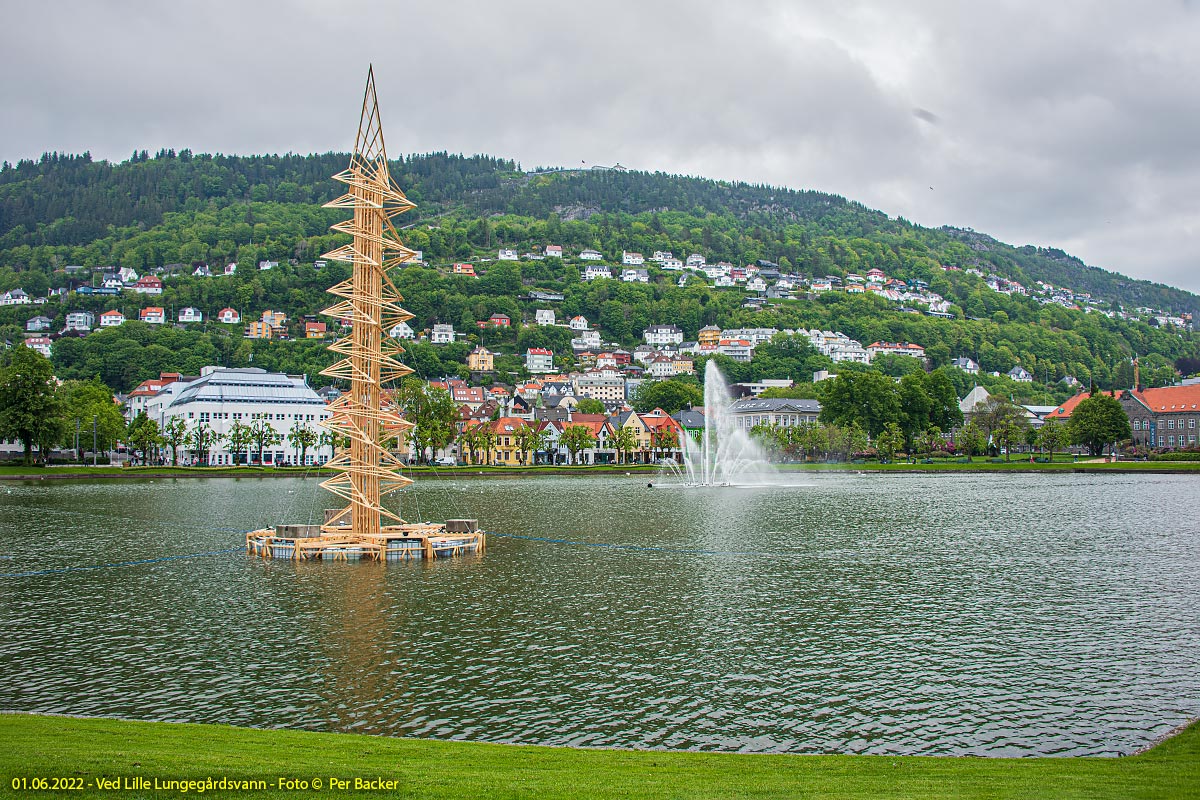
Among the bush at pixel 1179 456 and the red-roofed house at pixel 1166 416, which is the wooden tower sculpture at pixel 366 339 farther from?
the red-roofed house at pixel 1166 416

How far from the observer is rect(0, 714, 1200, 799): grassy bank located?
10.4 meters

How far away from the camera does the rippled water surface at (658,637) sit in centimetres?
1560

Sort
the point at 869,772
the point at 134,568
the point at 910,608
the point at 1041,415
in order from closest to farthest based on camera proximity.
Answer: the point at 869,772 < the point at 910,608 < the point at 134,568 < the point at 1041,415

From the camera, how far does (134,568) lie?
33312 mm

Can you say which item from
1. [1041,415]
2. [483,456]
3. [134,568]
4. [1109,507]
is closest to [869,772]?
[134,568]

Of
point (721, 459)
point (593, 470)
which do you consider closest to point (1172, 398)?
point (721, 459)

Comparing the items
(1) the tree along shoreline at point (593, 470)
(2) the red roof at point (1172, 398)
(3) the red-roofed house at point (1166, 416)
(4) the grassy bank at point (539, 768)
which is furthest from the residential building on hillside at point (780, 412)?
(4) the grassy bank at point (539, 768)

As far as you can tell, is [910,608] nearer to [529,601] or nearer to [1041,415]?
[529,601]

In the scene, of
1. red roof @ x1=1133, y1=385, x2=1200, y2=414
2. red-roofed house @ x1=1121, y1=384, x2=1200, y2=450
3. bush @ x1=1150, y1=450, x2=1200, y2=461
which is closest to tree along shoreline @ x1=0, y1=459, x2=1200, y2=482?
bush @ x1=1150, y1=450, x2=1200, y2=461

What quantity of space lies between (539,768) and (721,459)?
104 metres

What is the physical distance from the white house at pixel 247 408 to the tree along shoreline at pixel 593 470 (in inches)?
729

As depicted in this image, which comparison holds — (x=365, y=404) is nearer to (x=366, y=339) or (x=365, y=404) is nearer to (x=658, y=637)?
(x=366, y=339)

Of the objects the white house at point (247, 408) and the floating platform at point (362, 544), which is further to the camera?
the white house at point (247, 408)

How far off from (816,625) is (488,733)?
36.8ft
